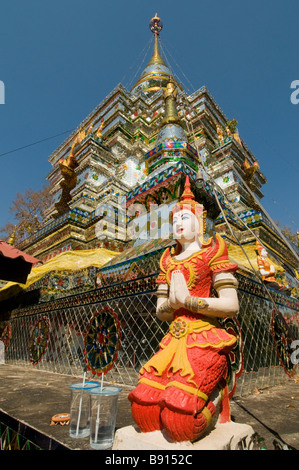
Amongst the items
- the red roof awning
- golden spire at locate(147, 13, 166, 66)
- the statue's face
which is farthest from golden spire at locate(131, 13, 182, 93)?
the statue's face

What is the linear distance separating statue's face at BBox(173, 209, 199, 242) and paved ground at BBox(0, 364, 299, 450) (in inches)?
63.7

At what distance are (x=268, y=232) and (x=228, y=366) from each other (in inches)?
332

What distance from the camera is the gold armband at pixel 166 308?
2294mm

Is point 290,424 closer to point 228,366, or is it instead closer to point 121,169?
point 228,366

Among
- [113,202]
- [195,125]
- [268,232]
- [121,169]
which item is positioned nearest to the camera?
[268,232]

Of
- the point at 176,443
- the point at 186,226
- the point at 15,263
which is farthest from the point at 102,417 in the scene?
the point at 15,263

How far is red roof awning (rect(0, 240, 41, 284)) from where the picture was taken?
4.72 m

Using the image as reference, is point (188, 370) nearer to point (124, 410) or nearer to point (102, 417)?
point (102, 417)

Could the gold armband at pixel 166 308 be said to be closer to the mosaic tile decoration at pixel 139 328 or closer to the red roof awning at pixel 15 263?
the mosaic tile decoration at pixel 139 328

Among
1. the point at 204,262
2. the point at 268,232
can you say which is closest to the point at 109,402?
the point at 204,262

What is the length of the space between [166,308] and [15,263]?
3983 mm

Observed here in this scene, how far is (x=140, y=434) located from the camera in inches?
64.2

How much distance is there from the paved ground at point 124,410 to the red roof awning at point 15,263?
202 cm

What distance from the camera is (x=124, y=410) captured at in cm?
266
